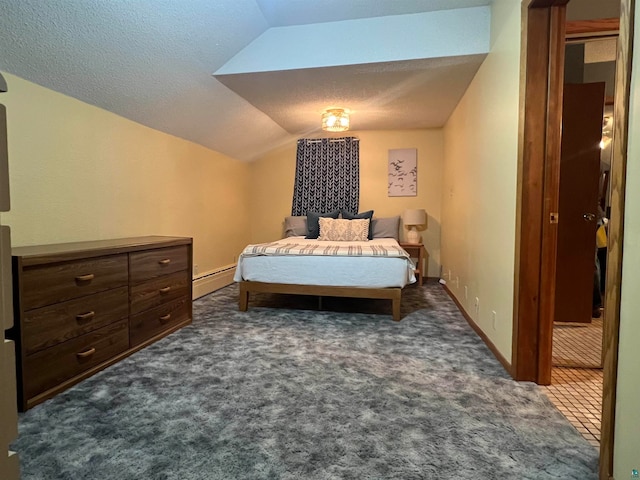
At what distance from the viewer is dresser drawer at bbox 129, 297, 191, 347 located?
2363 mm

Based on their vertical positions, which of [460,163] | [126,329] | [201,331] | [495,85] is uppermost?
[495,85]

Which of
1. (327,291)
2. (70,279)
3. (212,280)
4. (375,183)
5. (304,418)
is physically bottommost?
(304,418)

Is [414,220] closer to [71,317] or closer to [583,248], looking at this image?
[583,248]

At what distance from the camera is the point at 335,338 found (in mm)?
2662

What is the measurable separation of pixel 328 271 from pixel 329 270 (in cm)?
1

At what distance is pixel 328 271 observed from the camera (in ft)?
10.5

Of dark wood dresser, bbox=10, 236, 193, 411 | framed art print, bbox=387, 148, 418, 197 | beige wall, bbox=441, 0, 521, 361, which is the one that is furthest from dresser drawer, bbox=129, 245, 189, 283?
framed art print, bbox=387, 148, 418, 197

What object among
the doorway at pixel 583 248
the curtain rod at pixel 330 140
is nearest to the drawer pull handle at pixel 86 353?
the doorway at pixel 583 248

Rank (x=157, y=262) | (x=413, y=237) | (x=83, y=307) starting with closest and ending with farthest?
(x=83, y=307)
(x=157, y=262)
(x=413, y=237)

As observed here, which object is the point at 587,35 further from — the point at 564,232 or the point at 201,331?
the point at 201,331

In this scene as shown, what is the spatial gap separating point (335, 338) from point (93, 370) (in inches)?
61.4

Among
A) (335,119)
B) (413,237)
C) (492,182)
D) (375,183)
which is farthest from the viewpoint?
(375,183)

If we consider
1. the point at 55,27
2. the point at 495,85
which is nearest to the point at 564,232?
the point at 495,85

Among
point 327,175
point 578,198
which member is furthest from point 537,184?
point 327,175
